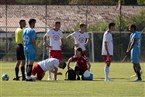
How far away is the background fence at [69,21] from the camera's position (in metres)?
42.4

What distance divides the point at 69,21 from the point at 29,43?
31894mm

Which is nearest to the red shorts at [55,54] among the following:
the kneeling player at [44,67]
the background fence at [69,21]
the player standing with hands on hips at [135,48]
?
the kneeling player at [44,67]

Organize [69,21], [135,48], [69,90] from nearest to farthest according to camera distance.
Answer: [69,90], [135,48], [69,21]

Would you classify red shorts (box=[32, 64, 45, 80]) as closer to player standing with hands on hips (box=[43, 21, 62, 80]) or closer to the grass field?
player standing with hands on hips (box=[43, 21, 62, 80])

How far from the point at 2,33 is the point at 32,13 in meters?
7.46

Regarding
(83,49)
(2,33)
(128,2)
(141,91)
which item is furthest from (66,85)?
(128,2)

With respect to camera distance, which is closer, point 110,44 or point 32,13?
point 110,44

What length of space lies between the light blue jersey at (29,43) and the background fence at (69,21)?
19686 mm

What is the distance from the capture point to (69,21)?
174ft

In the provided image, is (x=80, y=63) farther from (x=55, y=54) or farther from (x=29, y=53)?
(x=29, y=53)

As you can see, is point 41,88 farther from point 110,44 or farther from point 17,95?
point 110,44

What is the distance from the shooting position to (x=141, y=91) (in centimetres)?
1722

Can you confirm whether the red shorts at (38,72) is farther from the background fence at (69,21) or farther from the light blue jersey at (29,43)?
the background fence at (69,21)

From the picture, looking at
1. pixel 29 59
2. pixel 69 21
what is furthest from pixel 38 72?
pixel 69 21
